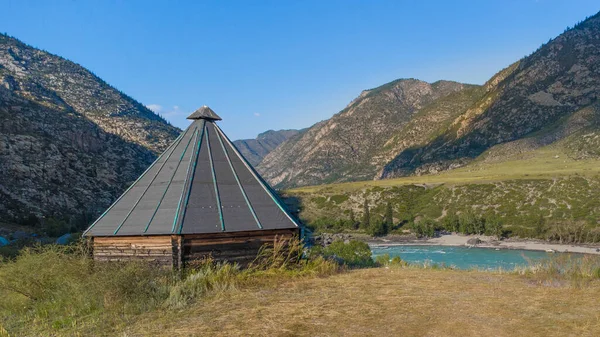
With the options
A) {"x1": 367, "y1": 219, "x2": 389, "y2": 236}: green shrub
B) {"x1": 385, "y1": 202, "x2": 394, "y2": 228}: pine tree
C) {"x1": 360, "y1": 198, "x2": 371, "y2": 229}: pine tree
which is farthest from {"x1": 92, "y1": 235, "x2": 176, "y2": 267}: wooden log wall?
{"x1": 385, "y1": 202, "x2": 394, "y2": 228}: pine tree

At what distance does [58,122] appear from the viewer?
248 feet

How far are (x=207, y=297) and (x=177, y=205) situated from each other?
12.7 ft

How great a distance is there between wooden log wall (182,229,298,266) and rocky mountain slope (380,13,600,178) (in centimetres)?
9231

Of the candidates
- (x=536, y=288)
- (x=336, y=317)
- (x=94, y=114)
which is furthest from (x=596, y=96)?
(x=94, y=114)

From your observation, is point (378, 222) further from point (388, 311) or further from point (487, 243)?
point (388, 311)

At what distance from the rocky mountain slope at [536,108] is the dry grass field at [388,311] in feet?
295

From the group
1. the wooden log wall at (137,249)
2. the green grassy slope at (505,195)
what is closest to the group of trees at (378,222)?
the green grassy slope at (505,195)

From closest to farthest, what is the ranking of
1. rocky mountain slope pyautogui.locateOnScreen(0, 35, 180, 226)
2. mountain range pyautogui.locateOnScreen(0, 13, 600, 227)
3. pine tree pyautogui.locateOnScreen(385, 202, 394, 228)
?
rocky mountain slope pyautogui.locateOnScreen(0, 35, 180, 226) → mountain range pyautogui.locateOnScreen(0, 13, 600, 227) → pine tree pyautogui.locateOnScreen(385, 202, 394, 228)

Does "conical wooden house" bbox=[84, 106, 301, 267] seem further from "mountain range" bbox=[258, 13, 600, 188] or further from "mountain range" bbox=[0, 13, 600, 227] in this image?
"mountain range" bbox=[258, 13, 600, 188]

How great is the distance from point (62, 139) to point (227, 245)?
69.9 m

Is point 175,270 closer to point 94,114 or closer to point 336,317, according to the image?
point 336,317

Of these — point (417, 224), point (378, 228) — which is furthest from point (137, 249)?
point (417, 224)

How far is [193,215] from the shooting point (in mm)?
13094

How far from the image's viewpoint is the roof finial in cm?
1720
